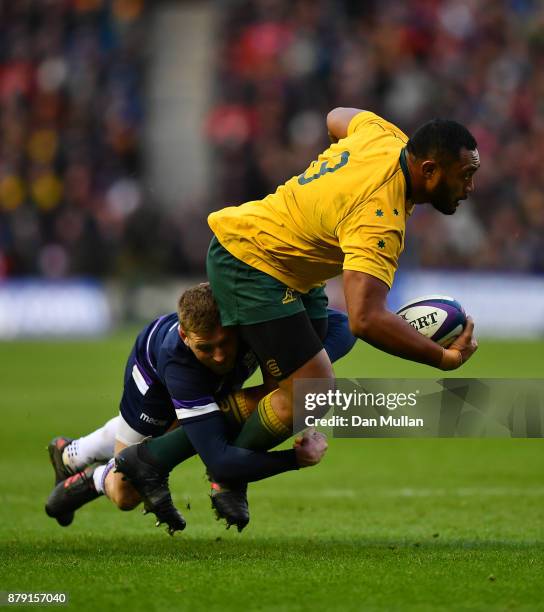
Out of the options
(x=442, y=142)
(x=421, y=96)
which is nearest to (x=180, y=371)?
(x=442, y=142)

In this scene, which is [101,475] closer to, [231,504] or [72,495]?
[72,495]

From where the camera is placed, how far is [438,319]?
5.78m

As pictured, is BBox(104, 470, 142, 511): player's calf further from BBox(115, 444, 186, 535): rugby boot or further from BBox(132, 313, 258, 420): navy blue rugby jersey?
BBox(132, 313, 258, 420): navy blue rugby jersey

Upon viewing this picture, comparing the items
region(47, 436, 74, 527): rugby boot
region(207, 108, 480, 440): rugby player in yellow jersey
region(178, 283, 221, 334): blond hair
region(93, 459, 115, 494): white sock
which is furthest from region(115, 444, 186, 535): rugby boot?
region(47, 436, 74, 527): rugby boot

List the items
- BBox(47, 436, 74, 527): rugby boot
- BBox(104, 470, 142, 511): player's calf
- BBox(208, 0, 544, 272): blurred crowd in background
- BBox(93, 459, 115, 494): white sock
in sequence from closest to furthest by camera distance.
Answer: BBox(104, 470, 142, 511): player's calf, BBox(93, 459, 115, 494): white sock, BBox(47, 436, 74, 527): rugby boot, BBox(208, 0, 544, 272): blurred crowd in background

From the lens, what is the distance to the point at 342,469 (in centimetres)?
976

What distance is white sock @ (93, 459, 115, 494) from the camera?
6656 mm

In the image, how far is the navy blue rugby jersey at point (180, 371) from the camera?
20.3 ft

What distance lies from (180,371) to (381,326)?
50.2 inches

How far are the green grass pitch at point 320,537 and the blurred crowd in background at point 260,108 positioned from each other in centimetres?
910

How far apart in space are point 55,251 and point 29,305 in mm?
1202

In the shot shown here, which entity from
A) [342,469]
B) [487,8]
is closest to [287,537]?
[342,469]

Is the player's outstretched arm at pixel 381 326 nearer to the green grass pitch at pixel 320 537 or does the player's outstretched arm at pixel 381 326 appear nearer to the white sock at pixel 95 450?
the green grass pitch at pixel 320 537

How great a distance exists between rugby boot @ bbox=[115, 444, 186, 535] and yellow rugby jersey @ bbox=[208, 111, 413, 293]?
1144mm
